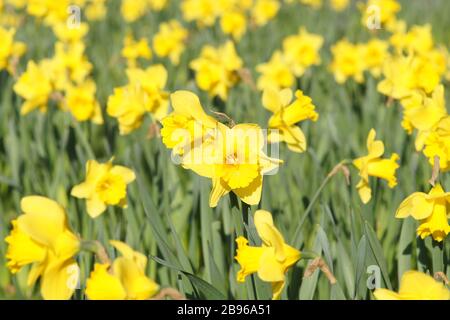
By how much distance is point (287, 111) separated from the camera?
71.2 inches

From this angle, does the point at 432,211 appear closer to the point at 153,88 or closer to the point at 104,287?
the point at 104,287

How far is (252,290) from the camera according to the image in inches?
61.7

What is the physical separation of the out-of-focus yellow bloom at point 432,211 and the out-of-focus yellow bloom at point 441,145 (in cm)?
16

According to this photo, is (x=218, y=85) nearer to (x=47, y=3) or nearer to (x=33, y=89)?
(x=33, y=89)

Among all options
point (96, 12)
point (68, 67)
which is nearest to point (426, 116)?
point (68, 67)

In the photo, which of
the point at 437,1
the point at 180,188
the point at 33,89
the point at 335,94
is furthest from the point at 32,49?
the point at 437,1

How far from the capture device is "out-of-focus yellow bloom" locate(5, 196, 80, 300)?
1.28 m

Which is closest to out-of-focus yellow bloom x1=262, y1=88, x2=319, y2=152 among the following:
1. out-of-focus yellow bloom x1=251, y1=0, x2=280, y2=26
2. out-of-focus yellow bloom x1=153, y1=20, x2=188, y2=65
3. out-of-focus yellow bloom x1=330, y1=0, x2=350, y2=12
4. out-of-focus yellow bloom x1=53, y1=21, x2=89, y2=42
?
out-of-focus yellow bloom x1=153, y1=20, x2=188, y2=65

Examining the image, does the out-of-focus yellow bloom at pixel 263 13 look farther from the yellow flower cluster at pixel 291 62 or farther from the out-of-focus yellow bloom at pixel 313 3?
the yellow flower cluster at pixel 291 62

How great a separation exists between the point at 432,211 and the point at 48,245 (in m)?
0.84

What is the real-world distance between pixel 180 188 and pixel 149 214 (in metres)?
0.74

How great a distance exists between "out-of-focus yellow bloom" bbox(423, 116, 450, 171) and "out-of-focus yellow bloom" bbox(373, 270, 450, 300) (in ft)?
1.72

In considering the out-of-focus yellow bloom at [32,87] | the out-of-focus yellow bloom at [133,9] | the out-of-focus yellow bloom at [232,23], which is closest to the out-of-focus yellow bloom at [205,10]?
the out-of-focus yellow bloom at [232,23]

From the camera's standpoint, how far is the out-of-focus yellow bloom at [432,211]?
1.46 m
